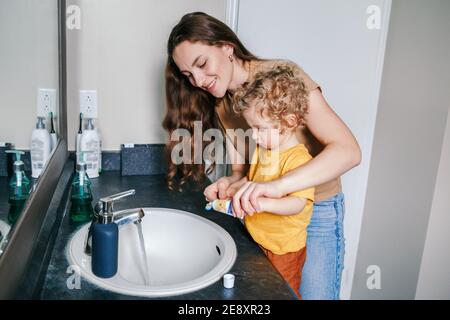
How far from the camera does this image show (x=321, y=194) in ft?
4.57

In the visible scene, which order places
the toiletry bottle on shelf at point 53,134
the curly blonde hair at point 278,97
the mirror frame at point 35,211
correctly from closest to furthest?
the mirror frame at point 35,211
the curly blonde hair at point 278,97
the toiletry bottle on shelf at point 53,134

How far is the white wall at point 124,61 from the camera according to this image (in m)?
1.58

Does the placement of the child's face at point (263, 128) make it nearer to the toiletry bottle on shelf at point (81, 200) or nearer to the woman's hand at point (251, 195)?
the woman's hand at point (251, 195)

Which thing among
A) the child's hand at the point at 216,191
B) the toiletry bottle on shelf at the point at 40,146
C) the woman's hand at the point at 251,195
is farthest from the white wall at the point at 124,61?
the woman's hand at the point at 251,195

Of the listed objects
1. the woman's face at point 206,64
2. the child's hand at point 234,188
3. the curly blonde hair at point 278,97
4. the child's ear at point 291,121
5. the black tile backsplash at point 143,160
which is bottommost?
the black tile backsplash at point 143,160

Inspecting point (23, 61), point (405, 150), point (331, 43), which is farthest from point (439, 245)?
point (23, 61)

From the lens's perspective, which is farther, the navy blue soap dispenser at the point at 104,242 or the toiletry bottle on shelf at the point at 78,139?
the toiletry bottle on shelf at the point at 78,139

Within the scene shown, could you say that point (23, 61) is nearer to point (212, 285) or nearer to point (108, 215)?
point (108, 215)

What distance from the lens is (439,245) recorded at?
2033 millimetres

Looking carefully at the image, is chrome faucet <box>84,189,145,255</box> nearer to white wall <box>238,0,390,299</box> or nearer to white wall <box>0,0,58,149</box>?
white wall <box>0,0,58,149</box>

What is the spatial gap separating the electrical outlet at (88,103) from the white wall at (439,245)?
5.47 feet

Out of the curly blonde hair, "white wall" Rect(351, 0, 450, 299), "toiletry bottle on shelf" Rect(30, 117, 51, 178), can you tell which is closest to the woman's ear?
the curly blonde hair
